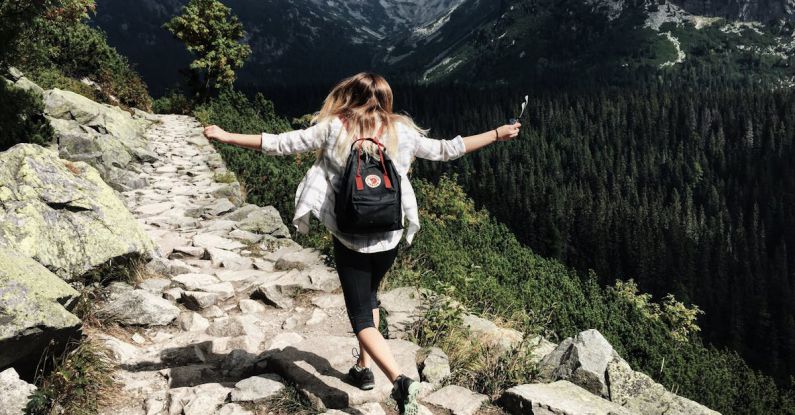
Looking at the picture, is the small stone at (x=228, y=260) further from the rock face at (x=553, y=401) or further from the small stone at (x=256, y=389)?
the rock face at (x=553, y=401)

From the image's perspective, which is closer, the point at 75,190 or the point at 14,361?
the point at 14,361

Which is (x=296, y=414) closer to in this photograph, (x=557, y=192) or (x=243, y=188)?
(x=243, y=188)

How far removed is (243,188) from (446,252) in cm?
646

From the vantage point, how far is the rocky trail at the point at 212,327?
13.8 feet

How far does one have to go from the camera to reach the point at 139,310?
5.77 meters

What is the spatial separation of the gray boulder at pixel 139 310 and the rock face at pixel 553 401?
387cm

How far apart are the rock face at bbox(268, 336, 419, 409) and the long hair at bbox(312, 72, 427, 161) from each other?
2.08m

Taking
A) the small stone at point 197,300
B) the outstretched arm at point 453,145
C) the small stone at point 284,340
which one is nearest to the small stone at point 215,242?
the small stone at point 197,300

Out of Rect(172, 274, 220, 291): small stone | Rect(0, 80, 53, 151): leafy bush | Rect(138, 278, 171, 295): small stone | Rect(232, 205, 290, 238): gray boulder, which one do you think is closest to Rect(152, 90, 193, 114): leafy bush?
Rect(0, 80, 53, 151): leafy bush

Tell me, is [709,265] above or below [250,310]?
below

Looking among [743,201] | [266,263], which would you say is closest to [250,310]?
[266,263]

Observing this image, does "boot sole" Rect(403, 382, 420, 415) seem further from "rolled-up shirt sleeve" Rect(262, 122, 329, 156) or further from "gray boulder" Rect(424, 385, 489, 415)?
"rolled-up shirt sleeve" Rect(262, 122, 329, 156)

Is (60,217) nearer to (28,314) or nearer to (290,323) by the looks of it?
(28,314)

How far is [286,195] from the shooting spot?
12.2 meters
